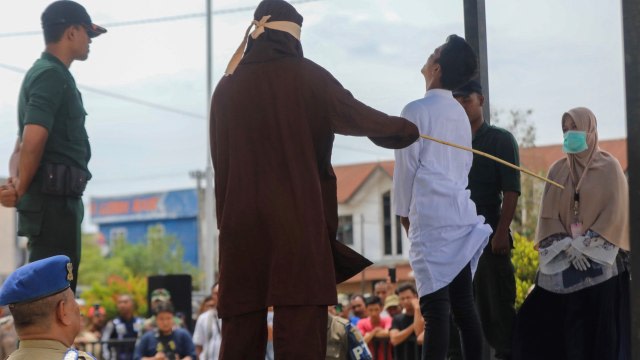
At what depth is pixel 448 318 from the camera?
556 centimetres

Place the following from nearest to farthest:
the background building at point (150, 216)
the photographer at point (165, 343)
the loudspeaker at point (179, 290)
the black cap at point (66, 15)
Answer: the black cap at point (66, 15), the photographer at point (165, 343), the loudspeaker at point (179, 290), the background building at point (150, 216)

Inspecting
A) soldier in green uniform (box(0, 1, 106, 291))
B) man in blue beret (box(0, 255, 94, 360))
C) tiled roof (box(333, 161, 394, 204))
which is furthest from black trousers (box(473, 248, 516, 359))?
tiled roof (box(333, 161, 394, 204))

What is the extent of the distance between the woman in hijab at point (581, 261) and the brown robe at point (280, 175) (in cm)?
187

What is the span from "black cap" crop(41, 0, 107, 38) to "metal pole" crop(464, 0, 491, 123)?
2.39 meters

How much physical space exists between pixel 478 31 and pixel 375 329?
5313 mm

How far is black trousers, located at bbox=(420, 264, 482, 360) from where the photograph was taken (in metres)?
5.53

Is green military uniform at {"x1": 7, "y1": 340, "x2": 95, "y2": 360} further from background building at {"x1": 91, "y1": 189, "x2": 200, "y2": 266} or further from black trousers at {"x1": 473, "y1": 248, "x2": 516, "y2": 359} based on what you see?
background building at {"x1": 91, "y1": 189, "x2": 200, "y2": 266}

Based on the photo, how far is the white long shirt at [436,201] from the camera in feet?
18.4

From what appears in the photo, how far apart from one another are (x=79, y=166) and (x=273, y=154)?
5.08 feet

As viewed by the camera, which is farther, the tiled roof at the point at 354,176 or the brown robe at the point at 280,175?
the tiled roof at the point at 354,176

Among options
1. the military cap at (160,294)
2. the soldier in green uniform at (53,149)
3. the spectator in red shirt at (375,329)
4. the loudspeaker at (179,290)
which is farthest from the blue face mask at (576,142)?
the loudspeaker at (179,290)

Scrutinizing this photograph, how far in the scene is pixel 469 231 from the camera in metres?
5.70

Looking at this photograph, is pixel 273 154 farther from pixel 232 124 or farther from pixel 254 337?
pixel 254 337

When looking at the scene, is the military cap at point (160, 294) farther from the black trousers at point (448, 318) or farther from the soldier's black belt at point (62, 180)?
the black trousers at point (448, 318)
